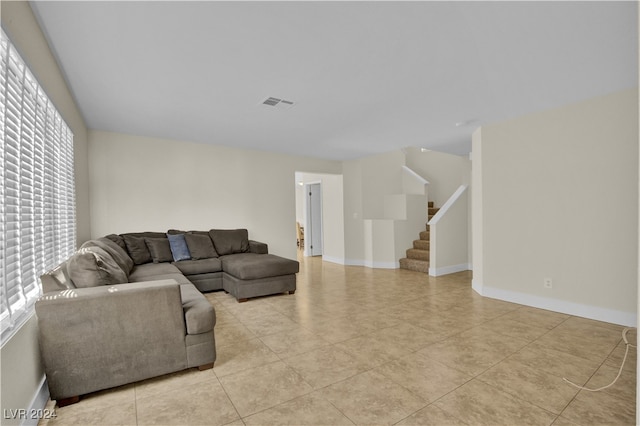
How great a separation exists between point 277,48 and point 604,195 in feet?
12.1

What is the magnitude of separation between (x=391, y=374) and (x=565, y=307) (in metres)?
2.70

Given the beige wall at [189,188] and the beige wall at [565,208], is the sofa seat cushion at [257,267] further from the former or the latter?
the beige wall at [565,208]

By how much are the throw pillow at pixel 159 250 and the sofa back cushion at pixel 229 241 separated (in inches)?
29.1

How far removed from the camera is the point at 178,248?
190 inches

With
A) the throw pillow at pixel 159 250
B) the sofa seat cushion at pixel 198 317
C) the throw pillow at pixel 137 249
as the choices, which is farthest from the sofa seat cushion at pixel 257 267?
the sofa seat cushion at pixel 198 317

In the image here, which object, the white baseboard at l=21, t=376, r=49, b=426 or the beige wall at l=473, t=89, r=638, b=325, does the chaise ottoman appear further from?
the beige wall at l=473, t=89, r=638, b=325

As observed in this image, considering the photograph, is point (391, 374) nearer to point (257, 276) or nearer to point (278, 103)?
point (257, 276)

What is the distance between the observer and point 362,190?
23.0ft

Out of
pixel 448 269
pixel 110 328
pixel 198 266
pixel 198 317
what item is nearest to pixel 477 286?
A: pixel 448 269

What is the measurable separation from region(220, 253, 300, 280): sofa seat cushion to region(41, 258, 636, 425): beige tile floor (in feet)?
1.80

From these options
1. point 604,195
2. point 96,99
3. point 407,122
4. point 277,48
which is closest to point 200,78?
point 277,48

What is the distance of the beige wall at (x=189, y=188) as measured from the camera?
191 inches

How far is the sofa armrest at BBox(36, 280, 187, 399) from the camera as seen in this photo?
1.93 meters

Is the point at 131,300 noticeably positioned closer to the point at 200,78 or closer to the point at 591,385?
the point at 200,78
